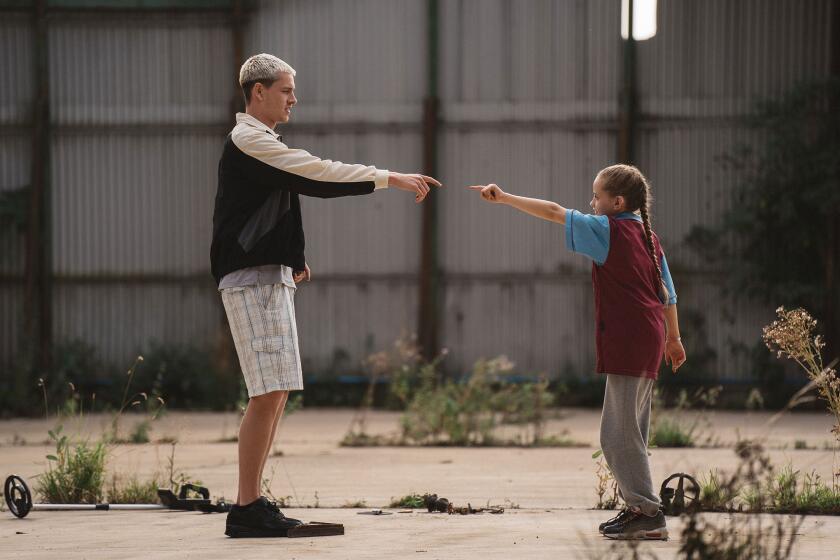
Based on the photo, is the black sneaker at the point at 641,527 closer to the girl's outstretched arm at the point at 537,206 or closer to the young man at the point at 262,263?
the girl's outstretched arm at the point at 537,206

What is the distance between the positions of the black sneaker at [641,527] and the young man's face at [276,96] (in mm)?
2346

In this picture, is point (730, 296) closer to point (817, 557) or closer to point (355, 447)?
point (355, 447)

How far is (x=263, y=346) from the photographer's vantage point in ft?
17.9

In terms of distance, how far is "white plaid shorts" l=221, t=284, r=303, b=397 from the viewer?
5.43 metres

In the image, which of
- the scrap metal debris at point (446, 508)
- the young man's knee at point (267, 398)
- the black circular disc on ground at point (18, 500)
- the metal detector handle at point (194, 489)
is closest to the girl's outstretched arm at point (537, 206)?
the young man's knee at point (267, 398)

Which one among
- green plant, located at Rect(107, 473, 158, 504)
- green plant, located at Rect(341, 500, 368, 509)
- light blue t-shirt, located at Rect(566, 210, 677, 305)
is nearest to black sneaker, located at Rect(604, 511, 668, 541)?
light blue t-shirt, located at Rect(566, 210, 677, 305)

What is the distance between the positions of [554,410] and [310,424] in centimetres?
279

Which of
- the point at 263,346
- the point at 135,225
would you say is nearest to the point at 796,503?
the point at 263,346

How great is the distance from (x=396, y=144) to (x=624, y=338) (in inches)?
391

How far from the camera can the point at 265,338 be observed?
5.45 metres

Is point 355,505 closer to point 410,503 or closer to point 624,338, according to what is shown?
point 410,503

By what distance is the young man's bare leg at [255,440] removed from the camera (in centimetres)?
546

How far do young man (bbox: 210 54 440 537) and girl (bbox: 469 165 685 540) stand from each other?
0.70 metres

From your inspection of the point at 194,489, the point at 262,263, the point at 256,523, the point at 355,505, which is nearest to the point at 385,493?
the point at 355,505
